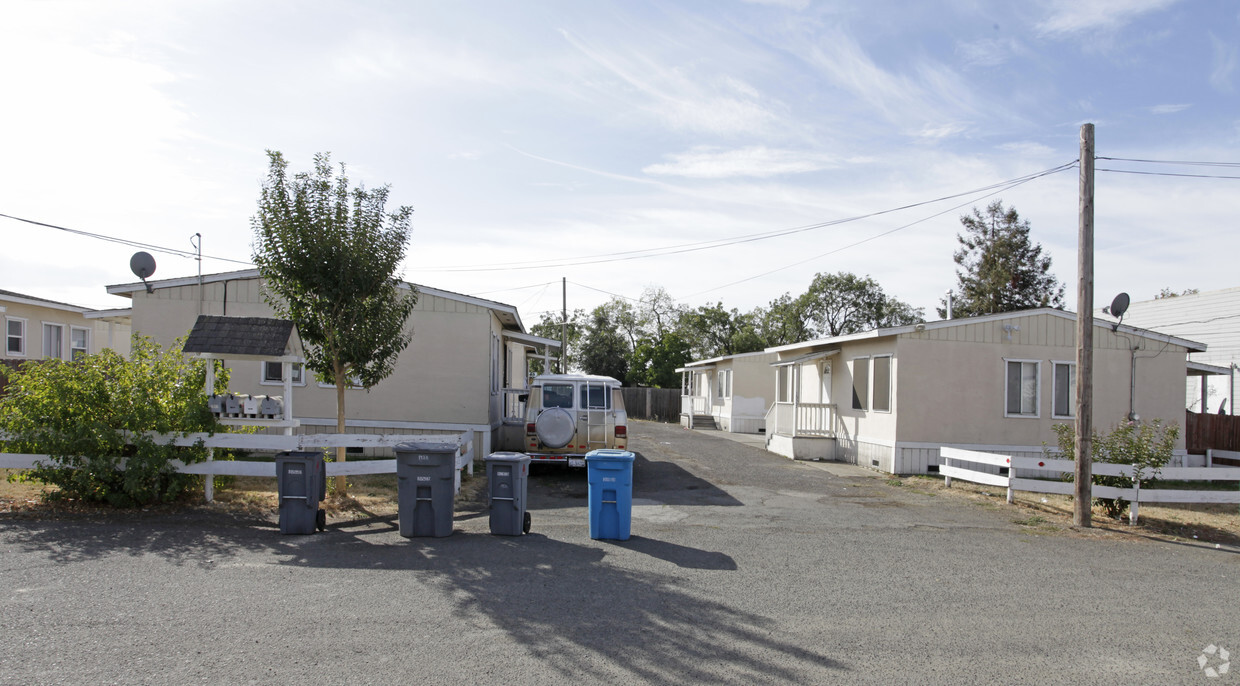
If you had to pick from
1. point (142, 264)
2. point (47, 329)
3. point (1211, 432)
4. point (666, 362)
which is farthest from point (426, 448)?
point (666, 362)

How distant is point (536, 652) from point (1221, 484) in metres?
18.2

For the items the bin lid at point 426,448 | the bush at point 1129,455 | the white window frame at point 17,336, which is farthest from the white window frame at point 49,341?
the bush at point 1129,455

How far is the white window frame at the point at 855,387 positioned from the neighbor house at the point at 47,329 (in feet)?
59.6

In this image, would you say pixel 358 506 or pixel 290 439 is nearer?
pixel 290 439

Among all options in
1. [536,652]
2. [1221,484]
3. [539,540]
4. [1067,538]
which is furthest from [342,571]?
[1221,484]

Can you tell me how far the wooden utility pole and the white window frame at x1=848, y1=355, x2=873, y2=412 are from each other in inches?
263

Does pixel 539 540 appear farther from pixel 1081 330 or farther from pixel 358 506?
pixel 1081 330

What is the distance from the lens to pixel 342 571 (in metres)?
6.82

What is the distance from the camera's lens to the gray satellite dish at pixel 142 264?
13258 millimetres

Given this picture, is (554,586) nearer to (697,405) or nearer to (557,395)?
(557,395)

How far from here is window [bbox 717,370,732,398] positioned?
31172 mm

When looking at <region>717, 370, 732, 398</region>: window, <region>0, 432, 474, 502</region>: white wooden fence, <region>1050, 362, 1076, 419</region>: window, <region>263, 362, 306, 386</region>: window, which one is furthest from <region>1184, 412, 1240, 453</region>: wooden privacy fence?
<region>263, 362, 306, 386</region>: window

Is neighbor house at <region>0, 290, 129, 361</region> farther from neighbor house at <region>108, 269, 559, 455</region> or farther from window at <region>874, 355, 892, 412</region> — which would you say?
window at <region>874, 355, 892, 412</region>

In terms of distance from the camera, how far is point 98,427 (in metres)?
8.95
